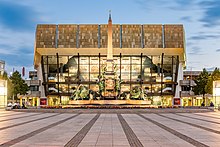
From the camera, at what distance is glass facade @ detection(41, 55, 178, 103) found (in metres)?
86.9

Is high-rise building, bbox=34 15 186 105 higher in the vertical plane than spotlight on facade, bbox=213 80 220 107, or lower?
higher

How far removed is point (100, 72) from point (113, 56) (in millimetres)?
5043

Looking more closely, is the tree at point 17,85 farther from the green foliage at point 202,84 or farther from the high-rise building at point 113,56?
the green foliage at point 202,84

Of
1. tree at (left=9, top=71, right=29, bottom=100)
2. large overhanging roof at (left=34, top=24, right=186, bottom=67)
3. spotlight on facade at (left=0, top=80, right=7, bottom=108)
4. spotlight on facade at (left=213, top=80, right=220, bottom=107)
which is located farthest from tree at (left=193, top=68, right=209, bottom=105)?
spotlight on facade at (left=0, top=80, right=7, bottom=108)

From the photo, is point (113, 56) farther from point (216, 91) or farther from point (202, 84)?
point (216, 91)

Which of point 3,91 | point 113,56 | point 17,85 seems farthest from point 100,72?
point 3,91

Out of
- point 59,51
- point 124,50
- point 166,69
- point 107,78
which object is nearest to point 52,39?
point 59,51

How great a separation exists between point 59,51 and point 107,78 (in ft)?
114

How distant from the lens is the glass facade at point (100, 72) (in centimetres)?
8694

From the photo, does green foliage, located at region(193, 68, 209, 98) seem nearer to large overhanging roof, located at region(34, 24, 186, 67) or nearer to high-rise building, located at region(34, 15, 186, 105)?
high-rise building, located at region(34, 15, 186, 105)

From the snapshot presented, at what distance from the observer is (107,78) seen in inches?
2078

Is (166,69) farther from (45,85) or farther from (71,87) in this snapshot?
(45,85)

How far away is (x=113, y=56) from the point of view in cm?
8706

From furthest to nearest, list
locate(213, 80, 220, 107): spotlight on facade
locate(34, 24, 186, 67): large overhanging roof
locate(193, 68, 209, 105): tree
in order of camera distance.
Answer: locate(34, 24, 186, 67): large overhanging roof, locate(193, 68, 209, 105): tree, locate(213, 80, 220, 107): spotlight on facade
